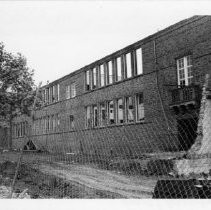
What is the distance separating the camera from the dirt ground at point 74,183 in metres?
A: 11.5

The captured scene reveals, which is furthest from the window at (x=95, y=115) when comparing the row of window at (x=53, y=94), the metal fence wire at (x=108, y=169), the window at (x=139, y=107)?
the metal fence wire at (x=108, y=169)

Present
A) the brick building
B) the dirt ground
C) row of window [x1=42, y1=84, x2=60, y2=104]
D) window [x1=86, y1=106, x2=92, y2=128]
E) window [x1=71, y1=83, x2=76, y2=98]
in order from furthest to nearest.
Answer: row of window [x1=42, y1=84, x2=60, y2=104], window [x1=71, y1=83, x2=76, y2=98], window [x1=86, y1=106, x2=92, y2=128], the brick building, the dirt ground

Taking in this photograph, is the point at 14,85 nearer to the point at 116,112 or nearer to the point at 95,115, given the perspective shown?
the point at 116,112

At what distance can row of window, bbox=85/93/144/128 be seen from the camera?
83.9ft

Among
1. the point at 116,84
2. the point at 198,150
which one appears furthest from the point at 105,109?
the point at 198,150

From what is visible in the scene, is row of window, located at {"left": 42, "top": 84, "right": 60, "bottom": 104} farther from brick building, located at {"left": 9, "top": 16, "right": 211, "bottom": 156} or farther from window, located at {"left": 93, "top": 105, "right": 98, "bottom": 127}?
window, located at {"left": 93, "top": 105, "right": 98, "bottom": 127}

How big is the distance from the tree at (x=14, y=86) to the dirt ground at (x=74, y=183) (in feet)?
8.73

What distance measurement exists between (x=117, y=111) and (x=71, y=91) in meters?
9.71

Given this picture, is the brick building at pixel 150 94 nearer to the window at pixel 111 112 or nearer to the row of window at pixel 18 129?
the window at pixel 111 112

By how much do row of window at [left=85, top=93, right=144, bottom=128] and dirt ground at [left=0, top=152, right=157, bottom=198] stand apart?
325 inches

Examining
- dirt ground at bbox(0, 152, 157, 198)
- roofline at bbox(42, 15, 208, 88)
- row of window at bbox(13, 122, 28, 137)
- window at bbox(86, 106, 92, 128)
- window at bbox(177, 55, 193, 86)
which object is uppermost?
roofline at bbox(42, 15, 208, 88)

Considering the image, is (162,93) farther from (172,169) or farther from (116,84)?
Result: (172,169)

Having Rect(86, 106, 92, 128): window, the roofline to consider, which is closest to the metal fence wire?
the roofline
